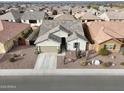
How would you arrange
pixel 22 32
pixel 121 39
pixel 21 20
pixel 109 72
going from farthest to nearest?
pixel 21 20 < pixel 22 32 < pixel 121 39 < pixel 109 72

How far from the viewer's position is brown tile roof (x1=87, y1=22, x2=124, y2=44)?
27.2 meters

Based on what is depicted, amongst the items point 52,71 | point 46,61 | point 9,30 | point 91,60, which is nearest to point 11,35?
point 9,30

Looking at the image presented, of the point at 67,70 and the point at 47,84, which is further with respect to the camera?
the point at 67,70

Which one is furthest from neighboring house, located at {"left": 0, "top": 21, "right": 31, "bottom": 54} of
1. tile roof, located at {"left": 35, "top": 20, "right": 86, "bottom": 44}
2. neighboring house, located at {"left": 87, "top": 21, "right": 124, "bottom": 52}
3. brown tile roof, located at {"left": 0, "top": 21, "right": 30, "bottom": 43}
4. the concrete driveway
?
neighboring house, located at {"left": 87, "top": 21, "right": 124, "bottom": 52}

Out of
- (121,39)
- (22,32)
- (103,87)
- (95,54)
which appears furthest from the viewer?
(22,32)

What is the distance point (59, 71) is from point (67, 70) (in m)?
1.16

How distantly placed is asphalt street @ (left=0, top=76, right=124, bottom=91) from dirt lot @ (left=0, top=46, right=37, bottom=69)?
2794 millimetres

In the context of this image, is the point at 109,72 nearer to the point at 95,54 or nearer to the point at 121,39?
the point at 95,54

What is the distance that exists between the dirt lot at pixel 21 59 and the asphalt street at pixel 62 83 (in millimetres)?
2794

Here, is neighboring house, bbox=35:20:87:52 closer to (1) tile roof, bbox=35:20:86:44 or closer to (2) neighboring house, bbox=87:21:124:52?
(1) tile roof, bbox=35:20:86:44

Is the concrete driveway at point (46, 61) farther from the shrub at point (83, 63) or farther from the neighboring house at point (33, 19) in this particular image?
the neighboring house at point (33, 19)

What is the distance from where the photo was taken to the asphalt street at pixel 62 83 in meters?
18.4

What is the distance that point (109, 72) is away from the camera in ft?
70.2

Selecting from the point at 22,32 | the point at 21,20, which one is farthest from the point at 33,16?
the point at 22,32
